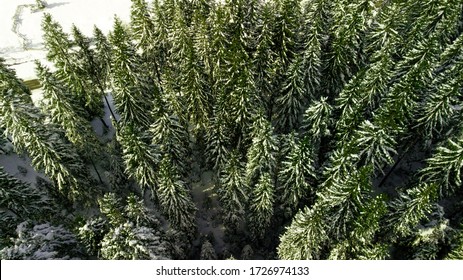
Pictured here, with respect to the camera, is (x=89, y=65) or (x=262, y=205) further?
(x=89, y=65)

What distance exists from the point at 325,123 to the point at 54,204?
96.8ft

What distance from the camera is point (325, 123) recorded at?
3092 centimetres

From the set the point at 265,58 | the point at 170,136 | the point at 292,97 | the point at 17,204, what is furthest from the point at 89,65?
the point at 292,97

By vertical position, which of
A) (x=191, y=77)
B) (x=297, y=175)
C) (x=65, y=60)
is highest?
(x=65, y=60)

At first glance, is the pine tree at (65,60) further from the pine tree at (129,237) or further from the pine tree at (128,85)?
the pine tree at (129,237)

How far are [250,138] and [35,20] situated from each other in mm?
64643

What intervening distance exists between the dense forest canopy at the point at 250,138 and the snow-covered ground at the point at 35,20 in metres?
28.6

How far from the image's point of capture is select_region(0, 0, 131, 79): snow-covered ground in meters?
64.4

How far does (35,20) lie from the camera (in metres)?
71.7

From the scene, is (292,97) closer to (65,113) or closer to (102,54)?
(102,54)

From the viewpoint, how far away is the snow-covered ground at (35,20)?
64375mm
